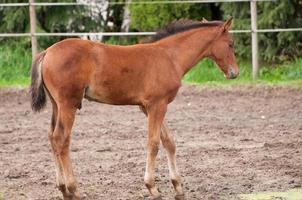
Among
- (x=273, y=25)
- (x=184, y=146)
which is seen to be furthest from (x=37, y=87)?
(x=273, y=25)

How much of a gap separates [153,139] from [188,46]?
0.98 meters

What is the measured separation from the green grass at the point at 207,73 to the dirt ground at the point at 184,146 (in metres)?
0.52

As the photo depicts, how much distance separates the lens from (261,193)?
23.6ft

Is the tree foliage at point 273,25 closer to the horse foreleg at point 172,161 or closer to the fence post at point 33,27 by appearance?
the fence post at point 33,27

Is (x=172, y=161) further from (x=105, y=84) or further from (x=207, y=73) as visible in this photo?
(x=207, y=73)

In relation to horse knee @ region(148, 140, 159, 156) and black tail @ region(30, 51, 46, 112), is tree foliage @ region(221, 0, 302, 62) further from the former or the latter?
black tail @ region(30, 51, 46, 112)

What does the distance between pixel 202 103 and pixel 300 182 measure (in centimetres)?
515

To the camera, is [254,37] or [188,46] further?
[254,37]

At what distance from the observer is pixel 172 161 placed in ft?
23.8

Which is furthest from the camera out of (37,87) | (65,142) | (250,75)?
Answer: (250,75)

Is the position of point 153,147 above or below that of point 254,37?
above

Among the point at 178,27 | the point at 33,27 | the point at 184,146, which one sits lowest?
the point at 184,146

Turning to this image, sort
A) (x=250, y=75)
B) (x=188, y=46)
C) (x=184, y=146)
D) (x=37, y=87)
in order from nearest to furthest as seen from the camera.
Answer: (x=37, y=87) < (x=188, y=46) < (x=184, y=146) < (x=250, y=75)

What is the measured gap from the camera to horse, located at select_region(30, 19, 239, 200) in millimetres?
6914
